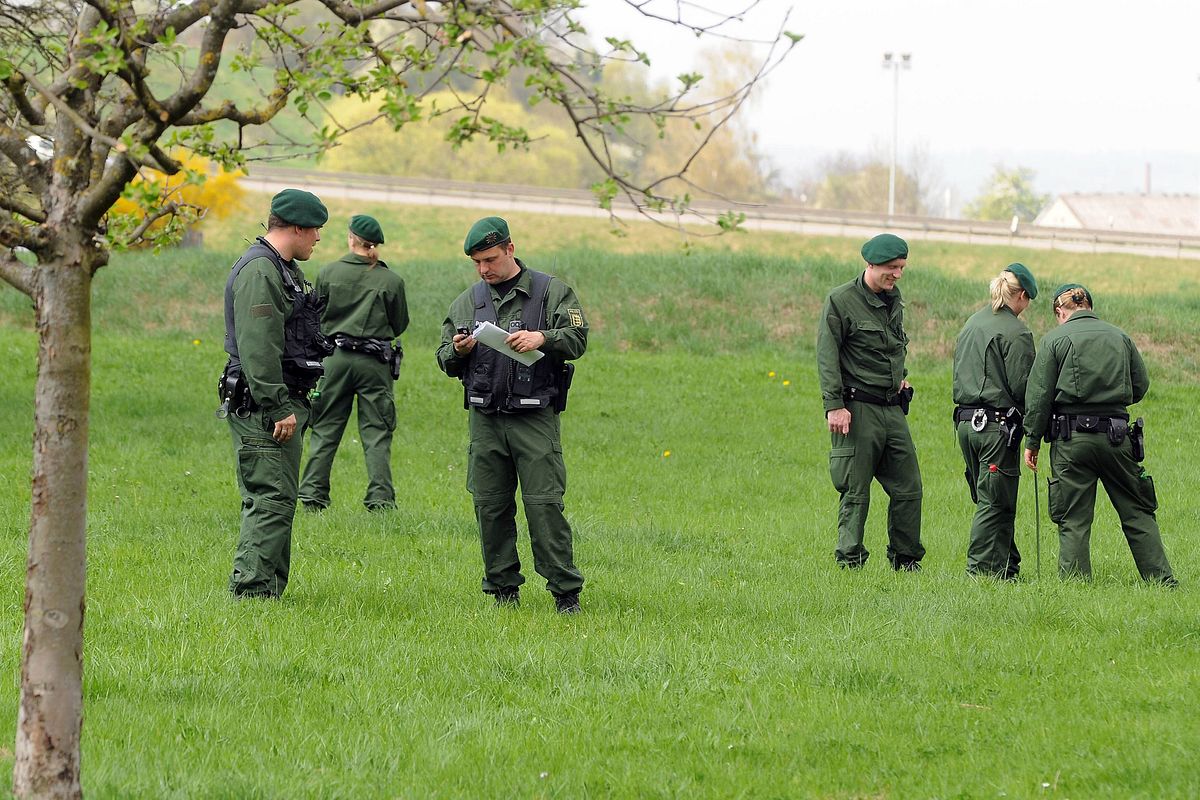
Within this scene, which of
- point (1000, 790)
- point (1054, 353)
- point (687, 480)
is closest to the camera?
point (1000, 790)

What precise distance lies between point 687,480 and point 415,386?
19.1ft

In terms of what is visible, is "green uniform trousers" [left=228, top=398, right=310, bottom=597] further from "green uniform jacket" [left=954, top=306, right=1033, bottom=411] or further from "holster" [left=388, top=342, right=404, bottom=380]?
"green uniform jacket" [left=954, top=306, right=1033, bottom=411]

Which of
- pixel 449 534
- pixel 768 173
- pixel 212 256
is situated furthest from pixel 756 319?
pixel 768 173

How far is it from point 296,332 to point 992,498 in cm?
487

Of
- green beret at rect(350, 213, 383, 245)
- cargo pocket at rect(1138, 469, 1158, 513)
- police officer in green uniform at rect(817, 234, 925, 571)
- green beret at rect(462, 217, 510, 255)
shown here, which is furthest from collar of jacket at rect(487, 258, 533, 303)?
cargo pocket at rect(1138, 469, 1158, 513)

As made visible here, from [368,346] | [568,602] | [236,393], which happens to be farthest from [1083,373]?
[368,346]

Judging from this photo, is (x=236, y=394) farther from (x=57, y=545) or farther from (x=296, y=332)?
(x=57, y=545)

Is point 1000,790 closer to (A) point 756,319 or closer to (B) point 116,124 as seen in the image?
(B) point 116,124

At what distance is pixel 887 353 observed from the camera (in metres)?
9.46

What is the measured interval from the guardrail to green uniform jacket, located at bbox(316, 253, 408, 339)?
26834 millimetres

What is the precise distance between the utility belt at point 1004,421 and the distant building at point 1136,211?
79210 millimetres

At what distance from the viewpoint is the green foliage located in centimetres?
10612

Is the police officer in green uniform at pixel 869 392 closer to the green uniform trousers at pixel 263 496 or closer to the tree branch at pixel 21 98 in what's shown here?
the green uniform trousers at pixel 263 496

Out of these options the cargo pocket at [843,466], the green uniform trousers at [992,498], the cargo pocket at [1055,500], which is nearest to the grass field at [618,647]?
the green uniform trousers at [992,498]
